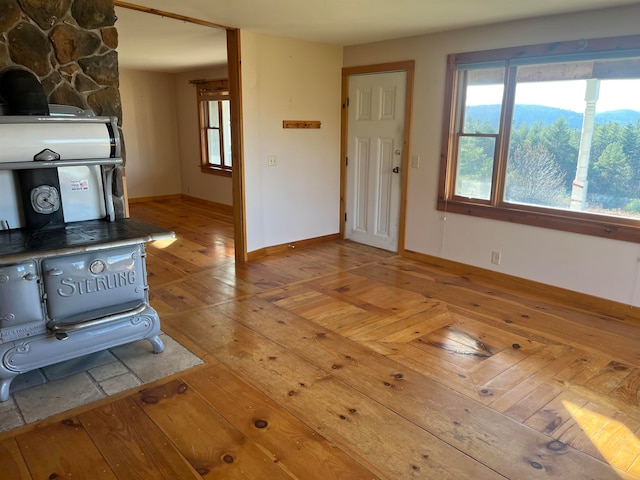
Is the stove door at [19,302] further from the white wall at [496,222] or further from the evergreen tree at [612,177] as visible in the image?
the evergreen tree at [612,177]

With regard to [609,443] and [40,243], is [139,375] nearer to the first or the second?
[40,243]

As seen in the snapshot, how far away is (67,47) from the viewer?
2.74 metres

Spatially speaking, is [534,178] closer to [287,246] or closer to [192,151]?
[287,246]

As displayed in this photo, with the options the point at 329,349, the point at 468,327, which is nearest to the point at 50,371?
the point at 329,349

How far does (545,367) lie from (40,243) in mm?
2879

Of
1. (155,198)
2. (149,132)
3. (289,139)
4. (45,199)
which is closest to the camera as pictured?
(45,199)

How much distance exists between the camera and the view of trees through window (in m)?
3.46

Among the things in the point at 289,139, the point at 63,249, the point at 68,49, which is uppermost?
the point at 68,49

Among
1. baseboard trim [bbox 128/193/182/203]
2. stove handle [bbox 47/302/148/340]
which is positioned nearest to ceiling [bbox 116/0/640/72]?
stove handle [bbox 47/302/148/340]

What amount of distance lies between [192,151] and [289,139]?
375 cm

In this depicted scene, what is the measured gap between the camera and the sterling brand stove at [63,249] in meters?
2.30

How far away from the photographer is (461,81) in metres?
4.32

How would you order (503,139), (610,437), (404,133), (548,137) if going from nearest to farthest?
(610,437) → (548,137) → (503,139) → (404,133)

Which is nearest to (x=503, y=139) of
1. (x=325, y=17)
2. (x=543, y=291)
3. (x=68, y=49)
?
(x=543, y=291)
